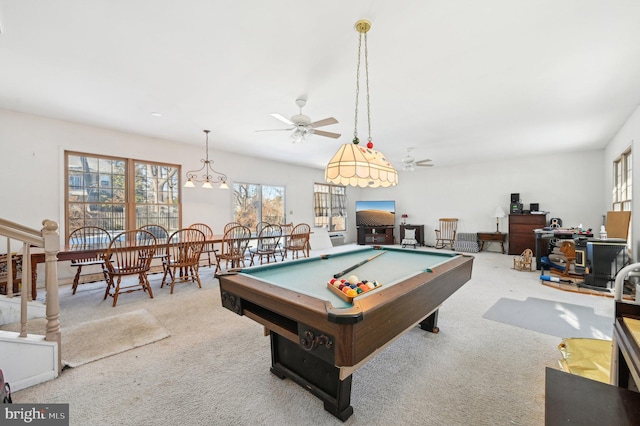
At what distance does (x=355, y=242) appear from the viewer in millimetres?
9516

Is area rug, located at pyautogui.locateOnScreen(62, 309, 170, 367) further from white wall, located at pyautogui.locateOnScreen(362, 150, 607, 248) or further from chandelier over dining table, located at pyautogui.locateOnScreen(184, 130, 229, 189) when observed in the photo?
white wall, located at pyautogui.locateOnScreen(362, 150, 607, 248)

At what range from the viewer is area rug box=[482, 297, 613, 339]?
8.11 feet

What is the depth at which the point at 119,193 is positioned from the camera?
190 inches

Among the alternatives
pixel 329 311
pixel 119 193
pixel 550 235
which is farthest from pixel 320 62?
pixel 550 235

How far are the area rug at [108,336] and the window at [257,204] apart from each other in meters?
3.80

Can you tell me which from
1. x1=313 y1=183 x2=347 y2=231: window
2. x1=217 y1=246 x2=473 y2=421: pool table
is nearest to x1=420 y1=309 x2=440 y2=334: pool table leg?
x1=217 y1=246 x2=473 y2=421: pool table

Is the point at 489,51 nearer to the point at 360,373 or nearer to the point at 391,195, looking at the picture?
the point at 360,373

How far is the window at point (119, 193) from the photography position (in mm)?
4434

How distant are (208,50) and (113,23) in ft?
2.29

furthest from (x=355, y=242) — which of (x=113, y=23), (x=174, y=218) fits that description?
(x=113, y=23)

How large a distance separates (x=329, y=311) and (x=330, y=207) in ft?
25.6

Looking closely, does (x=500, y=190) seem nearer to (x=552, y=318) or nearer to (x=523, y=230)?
(x=523, y=230)

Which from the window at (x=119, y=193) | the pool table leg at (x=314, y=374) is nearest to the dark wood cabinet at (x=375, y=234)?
the window at (x=119, y=193)

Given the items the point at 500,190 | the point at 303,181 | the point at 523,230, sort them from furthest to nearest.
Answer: the point at 303,181, the point at 500,190, the point at 523,230
